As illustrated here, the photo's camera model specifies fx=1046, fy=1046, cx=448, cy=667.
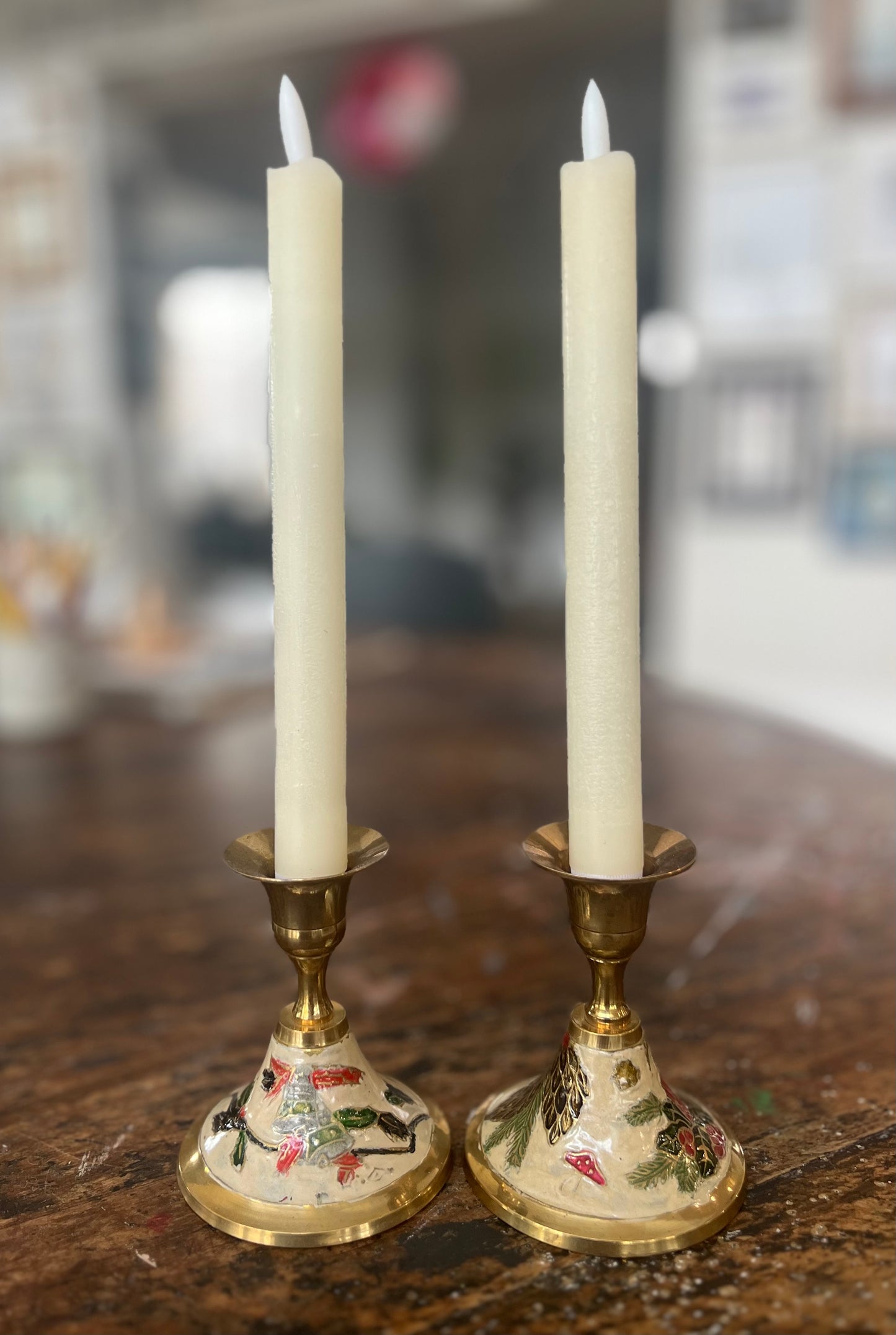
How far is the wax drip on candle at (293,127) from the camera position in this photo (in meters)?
0.27

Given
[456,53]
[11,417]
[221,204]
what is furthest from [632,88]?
[11,417]

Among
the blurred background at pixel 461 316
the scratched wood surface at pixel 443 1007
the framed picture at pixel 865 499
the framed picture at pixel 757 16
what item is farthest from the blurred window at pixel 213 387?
the scratched wood surface at pixel 443 1007

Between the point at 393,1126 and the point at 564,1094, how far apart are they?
0.05m

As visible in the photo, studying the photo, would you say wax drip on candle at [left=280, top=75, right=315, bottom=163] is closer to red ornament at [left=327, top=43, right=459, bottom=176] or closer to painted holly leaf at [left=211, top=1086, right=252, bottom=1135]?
painted holly leaf at [left=211, top=1086, right=252, bottom=1135]

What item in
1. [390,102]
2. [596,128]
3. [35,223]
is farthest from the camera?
[35,223]

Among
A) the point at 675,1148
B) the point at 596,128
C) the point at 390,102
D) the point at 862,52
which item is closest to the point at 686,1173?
the point at 675,1148

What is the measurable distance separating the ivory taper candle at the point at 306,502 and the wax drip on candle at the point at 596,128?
63mm

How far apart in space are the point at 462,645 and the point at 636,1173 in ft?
3.37

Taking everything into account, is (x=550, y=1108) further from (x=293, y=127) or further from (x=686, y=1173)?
(x=293, y=127)

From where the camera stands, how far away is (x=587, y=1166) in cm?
28

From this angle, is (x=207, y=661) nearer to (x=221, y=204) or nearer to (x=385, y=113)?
(x=385, y=113)

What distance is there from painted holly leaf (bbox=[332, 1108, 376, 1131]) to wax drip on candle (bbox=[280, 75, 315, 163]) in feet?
0.84

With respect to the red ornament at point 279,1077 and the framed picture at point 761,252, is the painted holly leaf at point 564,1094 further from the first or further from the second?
the framed picture at point 761,252

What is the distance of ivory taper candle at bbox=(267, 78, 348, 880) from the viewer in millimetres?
265
